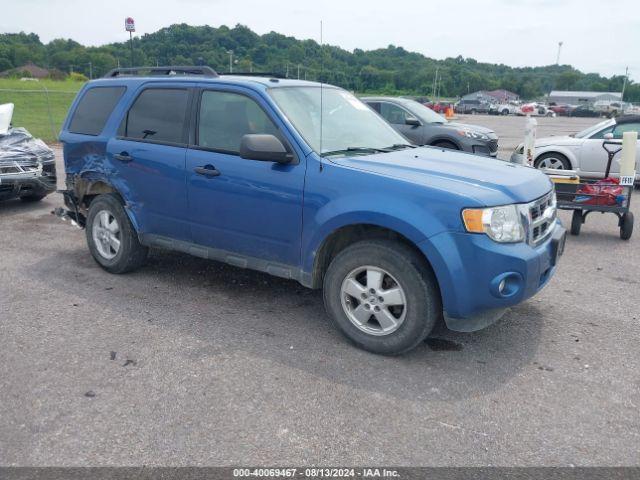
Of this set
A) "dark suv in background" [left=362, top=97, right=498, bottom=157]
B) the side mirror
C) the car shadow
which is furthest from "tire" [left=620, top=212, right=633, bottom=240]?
the side mirror

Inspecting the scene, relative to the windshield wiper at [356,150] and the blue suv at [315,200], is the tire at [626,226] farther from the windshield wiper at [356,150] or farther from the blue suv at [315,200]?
the windshield wiper at [356,150]

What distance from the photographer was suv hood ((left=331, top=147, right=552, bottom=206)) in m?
3.79

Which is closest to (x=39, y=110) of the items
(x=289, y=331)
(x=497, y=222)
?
(x=289, y=331)

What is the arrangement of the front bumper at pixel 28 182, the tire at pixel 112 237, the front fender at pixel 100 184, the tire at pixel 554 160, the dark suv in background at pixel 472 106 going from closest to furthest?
the front fender at pixel 100 184
the tire at pixel 112 237
the front bumper at pixel 28 182
the tire at pixel 554 160
the dark suv in background at pixel 472 106

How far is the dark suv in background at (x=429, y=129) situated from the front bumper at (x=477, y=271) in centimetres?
840

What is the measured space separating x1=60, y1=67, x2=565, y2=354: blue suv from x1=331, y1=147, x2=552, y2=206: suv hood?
18 mm

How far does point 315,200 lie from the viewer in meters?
4.14

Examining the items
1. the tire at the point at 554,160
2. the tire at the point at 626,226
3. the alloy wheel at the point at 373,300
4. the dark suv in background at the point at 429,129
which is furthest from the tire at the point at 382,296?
the tire at the point at 554,160

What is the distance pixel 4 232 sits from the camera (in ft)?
24.6

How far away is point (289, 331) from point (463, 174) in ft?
5.70

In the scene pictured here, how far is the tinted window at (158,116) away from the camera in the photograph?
503cm

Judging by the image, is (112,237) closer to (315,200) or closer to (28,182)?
(315,200)

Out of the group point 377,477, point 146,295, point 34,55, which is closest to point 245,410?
point 377,477

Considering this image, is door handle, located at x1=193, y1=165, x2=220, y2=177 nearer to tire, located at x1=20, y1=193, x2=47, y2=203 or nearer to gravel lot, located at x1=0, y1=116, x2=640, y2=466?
gravel lot, located at x1=0, y1=116, x2=640, y2=466
